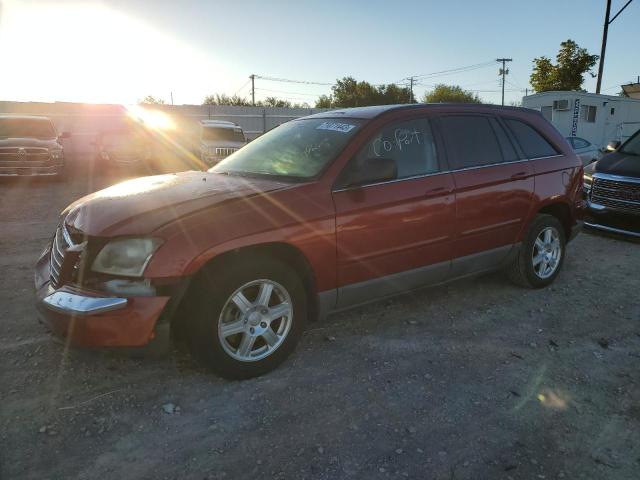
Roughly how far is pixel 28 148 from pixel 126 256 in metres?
11.2

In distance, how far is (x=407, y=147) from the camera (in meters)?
3.76

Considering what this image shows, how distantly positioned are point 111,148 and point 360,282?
543 inches

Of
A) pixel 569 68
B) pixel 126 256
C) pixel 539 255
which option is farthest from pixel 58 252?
pixel 569 68

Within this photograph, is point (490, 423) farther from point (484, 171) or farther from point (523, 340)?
point (484, 171)

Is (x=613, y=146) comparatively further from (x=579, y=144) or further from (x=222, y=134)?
(x=222, y=134)

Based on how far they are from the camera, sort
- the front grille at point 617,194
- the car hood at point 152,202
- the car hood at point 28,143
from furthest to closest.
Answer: the car hood at point 28,143, the front grille at point 617,194, the car hood at point 152,202

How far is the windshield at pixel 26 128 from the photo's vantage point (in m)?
12.3

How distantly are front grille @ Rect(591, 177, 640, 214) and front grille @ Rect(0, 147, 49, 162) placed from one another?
477 inches

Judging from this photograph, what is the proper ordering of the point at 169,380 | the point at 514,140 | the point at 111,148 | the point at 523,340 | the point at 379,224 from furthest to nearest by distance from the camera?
the point at 111,148 < the point at 514,140 < the point at 523,340 < the point at 379,224 < the point at 169,380

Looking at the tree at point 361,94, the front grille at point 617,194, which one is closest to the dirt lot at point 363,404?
the front grille at point 617,194

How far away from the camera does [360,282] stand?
3.44 m

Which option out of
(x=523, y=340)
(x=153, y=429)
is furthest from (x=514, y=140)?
(x=153, y=429)

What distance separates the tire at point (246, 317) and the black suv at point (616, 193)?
5.42 m

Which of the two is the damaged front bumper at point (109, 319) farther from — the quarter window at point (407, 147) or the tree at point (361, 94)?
the tree at point (361, 94)
